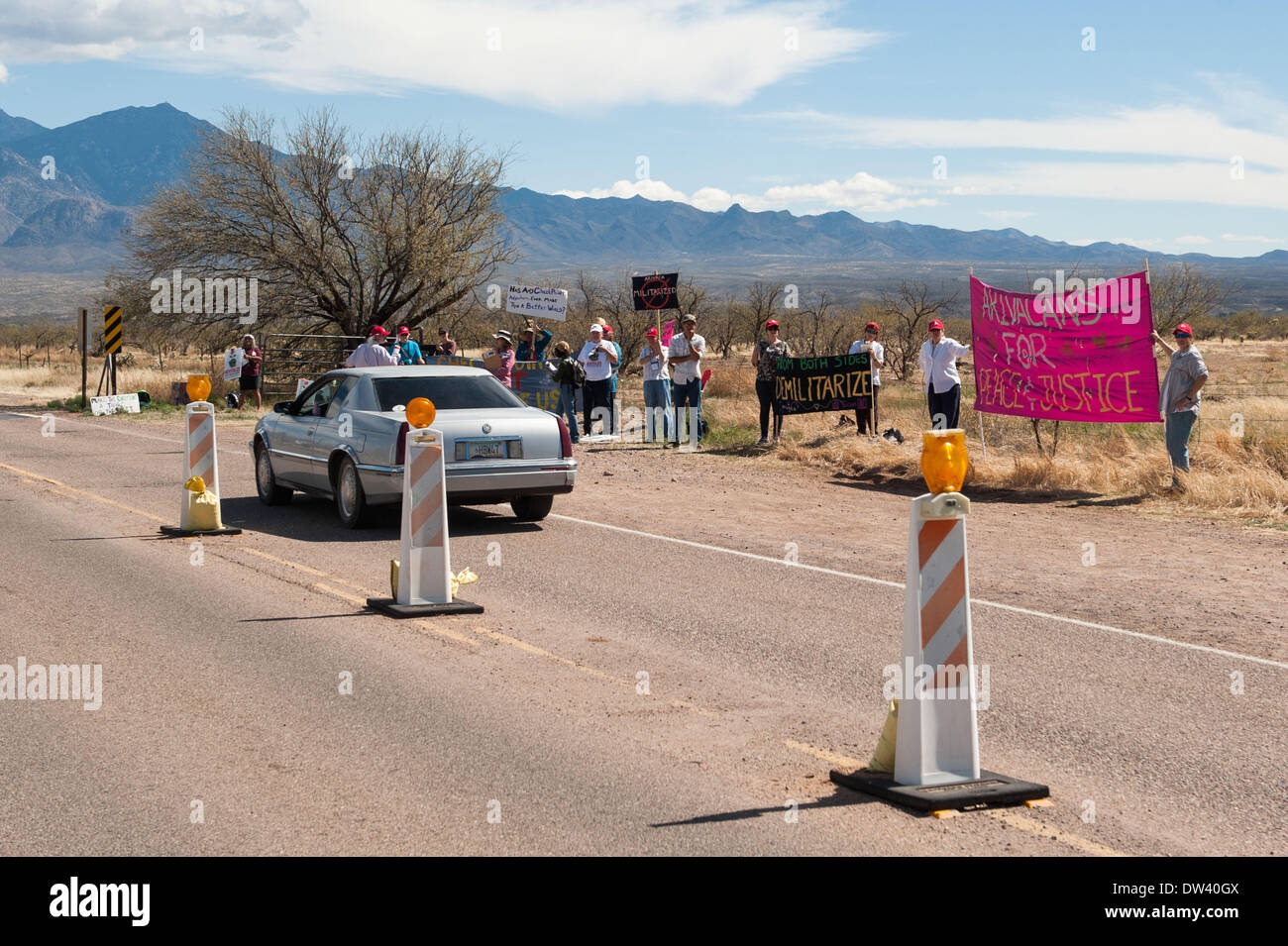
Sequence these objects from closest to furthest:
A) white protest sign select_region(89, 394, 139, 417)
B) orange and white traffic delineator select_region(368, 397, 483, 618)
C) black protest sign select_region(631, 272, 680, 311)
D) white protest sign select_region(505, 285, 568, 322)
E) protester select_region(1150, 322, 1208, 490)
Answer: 1. orange and white traffic delineator select_region(368, 397, 483, 618)
2. protester select_region(1150, 322, 1208, 490)
3. black protest sign select_region(631, 272, 680, 311)
4. white protest sign select_region(505, 285, 568, 322)
5. white protest sign select_region(89, 394, 139, 417)

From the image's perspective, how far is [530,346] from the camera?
23469 millimetres

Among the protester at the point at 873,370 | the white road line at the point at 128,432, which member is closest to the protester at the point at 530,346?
the white road line at the point at 128,432

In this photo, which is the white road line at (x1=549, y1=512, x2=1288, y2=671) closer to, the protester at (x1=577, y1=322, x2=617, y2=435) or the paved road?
the paved road

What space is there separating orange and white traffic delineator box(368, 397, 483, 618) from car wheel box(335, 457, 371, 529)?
3409mm

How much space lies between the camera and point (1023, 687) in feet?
23.0

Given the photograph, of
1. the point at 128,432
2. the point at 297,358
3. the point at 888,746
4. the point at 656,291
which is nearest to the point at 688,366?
the point at 656,291

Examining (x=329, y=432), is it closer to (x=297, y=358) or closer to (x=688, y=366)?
(x=688, y=366)

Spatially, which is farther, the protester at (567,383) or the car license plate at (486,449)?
the protester at (567,383)

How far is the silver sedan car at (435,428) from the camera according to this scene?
11930mm

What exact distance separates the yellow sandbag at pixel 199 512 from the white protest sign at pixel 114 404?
1996 centimetres

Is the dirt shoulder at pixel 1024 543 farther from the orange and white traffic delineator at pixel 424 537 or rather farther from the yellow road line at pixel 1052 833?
the yellow road line at pixel 1052 833

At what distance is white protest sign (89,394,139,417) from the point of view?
30344 mm
